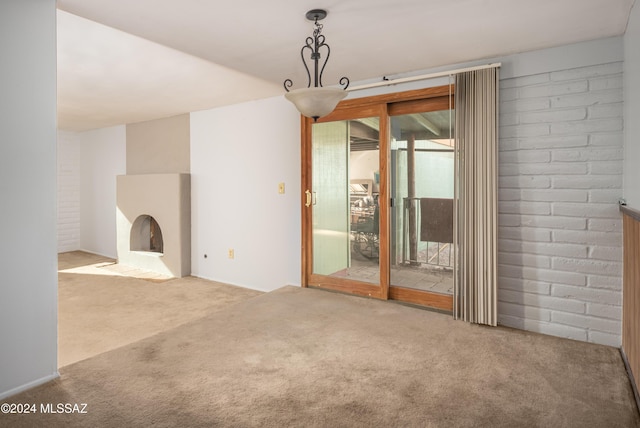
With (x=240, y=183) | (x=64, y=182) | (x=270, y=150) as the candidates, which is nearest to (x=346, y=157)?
(x=270, y=150)

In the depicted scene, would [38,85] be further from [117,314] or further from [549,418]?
[549,418]

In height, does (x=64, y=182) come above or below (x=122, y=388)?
above

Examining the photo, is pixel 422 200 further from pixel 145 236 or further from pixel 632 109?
pixel 145 236

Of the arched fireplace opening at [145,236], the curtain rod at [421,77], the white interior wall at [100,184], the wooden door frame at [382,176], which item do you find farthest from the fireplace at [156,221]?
the curtain rod at [421,77]

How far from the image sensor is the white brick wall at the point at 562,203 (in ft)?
9.07

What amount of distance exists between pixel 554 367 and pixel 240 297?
3.18 meters

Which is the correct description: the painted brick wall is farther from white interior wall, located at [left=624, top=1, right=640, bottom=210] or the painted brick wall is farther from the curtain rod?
white interior wall, located at [left=624, top=1, right=640, bottom=210]

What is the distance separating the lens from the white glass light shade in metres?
2.13

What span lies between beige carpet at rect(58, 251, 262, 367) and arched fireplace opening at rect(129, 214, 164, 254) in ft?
1.47

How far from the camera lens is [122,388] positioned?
2.16 metres

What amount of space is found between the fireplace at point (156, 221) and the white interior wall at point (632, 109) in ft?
16.1

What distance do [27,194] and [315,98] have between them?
1.65 m

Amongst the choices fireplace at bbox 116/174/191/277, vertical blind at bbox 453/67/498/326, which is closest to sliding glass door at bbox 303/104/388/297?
vertical blind at bbox 453/67/498/326

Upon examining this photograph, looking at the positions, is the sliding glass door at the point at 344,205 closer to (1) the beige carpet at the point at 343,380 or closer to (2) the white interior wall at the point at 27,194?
(1) the beige carpet at the point at 343,380
